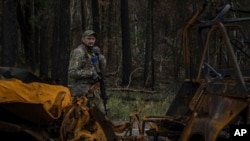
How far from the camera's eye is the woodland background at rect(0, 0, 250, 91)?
15.1 metres

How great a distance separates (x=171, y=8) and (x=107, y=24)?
7.94 meters

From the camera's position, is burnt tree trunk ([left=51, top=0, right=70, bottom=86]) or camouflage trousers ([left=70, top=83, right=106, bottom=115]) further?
burnt tree trunk ([left=51, top=0, right=70, bottom=86])

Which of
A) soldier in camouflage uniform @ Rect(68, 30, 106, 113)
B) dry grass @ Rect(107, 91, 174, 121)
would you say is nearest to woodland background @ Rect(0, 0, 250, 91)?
dry grass @ Rect(107, 91, 174, 121)

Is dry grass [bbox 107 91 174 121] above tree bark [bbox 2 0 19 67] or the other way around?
the other way around

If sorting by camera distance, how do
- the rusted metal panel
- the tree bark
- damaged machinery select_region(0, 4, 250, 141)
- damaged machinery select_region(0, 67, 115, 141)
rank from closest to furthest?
the rusted metal panel, damaged machinery select_region(0, 4, 250, 141), damaged machinery select_region(0, 67, 115, 141), the tree bark

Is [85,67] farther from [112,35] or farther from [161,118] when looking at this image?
[112,35]

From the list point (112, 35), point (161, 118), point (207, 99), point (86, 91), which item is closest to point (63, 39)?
point (86, 91)

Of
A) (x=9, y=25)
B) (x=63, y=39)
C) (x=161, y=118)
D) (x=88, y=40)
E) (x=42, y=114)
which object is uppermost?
(x=9, y=25)

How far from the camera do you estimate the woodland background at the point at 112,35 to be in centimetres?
1510

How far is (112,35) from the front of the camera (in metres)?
39.4

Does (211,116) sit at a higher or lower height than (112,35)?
lower

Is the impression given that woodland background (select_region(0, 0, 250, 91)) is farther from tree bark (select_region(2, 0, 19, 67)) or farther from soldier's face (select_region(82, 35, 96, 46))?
soldier's face (select_region(82, 35, 96, 46))

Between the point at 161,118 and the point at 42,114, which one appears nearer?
the point at 42,114

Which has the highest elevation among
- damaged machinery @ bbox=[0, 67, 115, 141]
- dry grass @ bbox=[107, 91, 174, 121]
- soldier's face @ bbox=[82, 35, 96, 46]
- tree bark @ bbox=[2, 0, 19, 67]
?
tree bark @ bbox=[2, 0, 19, 67]
